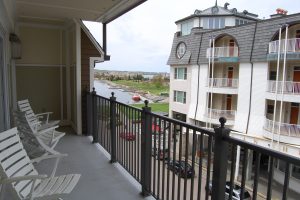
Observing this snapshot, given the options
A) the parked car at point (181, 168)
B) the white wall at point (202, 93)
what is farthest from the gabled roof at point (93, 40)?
the white wall at point (202, 93)

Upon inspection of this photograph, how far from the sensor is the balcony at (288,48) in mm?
11500

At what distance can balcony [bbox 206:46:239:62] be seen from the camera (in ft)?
46.1

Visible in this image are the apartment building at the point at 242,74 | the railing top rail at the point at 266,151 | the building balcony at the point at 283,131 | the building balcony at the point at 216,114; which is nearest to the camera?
the railing top rail at the point at 266,151

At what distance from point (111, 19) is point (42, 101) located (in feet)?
8.00

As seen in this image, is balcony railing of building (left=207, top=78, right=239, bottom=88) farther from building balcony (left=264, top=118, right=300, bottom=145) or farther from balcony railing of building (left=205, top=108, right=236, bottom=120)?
building balcony (left=264, top=118, right=300, bottom=145)

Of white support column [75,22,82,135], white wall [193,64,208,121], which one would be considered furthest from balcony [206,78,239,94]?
white support column [75,22,82,135]

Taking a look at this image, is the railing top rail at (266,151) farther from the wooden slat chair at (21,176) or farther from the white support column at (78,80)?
the white support column at (78,80)

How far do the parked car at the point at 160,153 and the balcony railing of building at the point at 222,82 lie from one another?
506 inches

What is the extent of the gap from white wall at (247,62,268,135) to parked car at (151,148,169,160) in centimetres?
1221

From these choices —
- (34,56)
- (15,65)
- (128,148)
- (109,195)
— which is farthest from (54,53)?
(109,195)

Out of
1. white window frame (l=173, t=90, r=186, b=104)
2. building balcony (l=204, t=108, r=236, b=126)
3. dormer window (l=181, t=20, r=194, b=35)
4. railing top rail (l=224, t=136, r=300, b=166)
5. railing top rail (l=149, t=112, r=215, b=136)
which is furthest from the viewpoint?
white window frame (l=173, t=90, r=186, b=104)

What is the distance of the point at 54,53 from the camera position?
5.92m

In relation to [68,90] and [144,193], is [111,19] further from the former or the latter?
[144,193]

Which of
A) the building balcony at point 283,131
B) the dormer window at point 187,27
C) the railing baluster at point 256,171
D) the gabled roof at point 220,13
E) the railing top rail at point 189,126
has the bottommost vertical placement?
the building balcony at point 283,131
